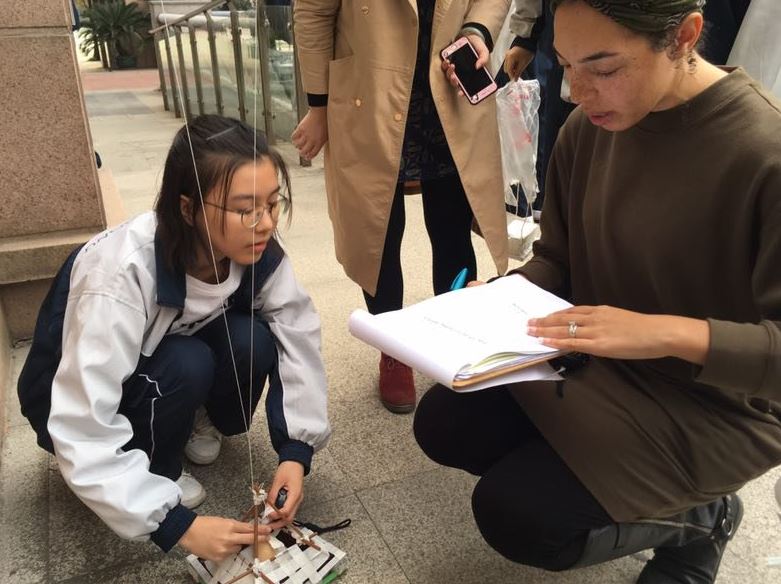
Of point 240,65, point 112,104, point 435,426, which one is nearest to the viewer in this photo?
point 435,426

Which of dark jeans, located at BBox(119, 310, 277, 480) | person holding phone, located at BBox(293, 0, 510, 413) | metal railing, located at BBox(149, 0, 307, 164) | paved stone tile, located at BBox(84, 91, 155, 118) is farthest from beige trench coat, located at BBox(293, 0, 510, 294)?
paved stone tile, located at BBox(84, 91, 155, 118)

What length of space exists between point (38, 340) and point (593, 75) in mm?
1159

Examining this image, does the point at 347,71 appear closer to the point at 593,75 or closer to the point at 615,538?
the point at 593,75

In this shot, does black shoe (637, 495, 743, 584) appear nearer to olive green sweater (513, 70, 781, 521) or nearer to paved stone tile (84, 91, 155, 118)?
olive green sweater (513, 70, 781, 521)

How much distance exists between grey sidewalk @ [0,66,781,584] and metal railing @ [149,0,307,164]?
2.81 meters

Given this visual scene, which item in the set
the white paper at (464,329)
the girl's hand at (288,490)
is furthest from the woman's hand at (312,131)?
the girl's hand at (288,490)

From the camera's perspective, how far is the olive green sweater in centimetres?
94

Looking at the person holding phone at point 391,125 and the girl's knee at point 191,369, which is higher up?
the person holding phone at point 391,125

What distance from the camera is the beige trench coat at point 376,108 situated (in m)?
1.58

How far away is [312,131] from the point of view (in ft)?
5.83

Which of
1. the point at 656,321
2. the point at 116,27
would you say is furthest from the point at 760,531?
the point at 116,27

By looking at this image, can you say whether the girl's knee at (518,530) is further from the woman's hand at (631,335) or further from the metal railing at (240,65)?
the metal railing at (240,65)

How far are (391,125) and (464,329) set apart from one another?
664 mm

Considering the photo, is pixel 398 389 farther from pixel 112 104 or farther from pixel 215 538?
pixel 112 104
